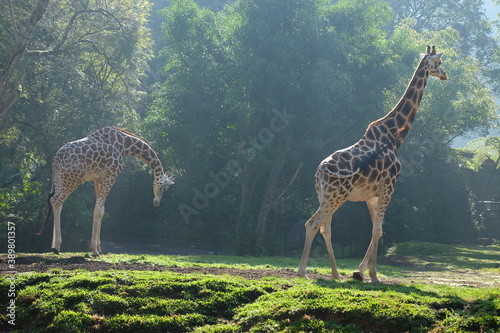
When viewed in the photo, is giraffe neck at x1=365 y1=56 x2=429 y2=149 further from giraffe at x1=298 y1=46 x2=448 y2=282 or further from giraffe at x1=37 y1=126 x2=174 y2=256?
giraffe at x1=37 y1=126 x2=174 y2=256

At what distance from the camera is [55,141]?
23.4 m

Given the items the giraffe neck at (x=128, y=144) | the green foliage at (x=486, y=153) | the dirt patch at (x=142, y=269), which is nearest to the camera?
the dirt patch at (x=142, y=269)

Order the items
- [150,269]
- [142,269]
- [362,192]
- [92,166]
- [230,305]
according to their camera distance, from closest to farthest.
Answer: [230,305]
[362,192]
[142,269]
[150,269]
[92,166]

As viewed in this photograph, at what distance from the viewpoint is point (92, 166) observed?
15.9m

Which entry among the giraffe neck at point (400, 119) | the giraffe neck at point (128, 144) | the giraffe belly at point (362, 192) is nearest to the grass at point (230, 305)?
the giraffe belly at point (362, 192)

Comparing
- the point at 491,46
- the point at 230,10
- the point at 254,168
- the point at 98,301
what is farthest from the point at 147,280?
the point at 491,46

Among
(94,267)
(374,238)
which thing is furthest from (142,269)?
(374,238)

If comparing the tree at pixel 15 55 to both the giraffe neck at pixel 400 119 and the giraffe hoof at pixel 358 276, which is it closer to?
the giraffe neck at pixel 400 119

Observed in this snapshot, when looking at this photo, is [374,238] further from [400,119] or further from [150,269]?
[150,269]

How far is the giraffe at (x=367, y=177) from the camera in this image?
11312 millimetres

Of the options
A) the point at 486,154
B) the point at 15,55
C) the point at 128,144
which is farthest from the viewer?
the point at 486,154

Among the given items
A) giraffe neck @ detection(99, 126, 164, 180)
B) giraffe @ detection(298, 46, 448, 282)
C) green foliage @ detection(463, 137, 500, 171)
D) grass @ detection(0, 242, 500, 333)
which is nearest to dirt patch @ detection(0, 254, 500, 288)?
giraffe @ detection(298, 46, 448, 282)

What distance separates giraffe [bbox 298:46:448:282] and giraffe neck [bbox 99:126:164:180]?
299 inches

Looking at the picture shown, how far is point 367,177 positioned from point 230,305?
433 centimetres
